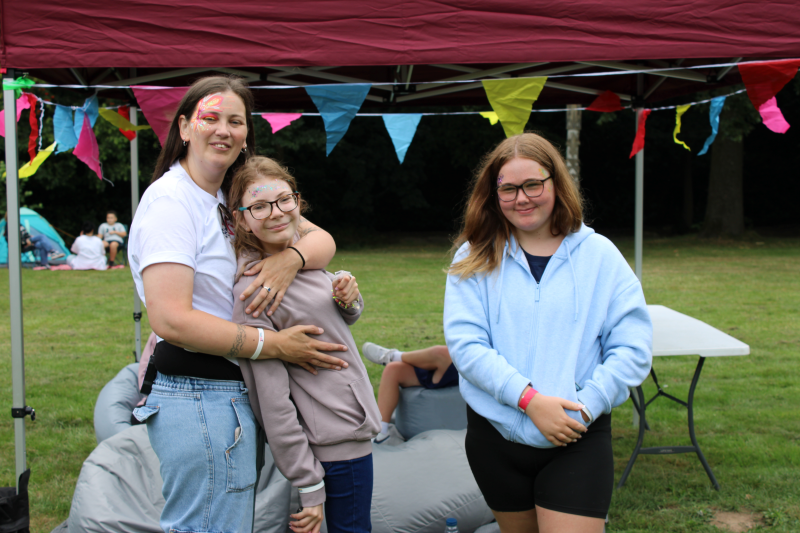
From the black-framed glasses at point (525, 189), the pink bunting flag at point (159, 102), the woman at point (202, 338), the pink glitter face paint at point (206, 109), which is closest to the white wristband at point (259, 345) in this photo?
the woman at point (202, 338)

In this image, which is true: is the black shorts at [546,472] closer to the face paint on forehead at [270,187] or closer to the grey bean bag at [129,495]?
the face paint on forehead at [270,187]

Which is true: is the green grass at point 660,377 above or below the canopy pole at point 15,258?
below

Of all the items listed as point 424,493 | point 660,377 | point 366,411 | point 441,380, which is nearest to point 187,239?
point 366,411

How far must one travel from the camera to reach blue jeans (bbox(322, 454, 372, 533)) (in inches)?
66.8

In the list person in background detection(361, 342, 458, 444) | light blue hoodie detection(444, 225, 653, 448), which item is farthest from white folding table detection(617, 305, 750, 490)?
light blue hoodie detection(444, 225, 653, 448)

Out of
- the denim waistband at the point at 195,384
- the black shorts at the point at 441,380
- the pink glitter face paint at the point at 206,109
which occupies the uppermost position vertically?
the pink glitter face paint at the point at 206,109

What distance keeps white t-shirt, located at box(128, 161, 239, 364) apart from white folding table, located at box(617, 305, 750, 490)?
7.63 ft

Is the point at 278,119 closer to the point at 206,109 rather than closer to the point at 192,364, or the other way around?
the point at 206,109

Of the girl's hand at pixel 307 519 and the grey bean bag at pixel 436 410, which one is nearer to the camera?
the girl's hand at pixel 307 519

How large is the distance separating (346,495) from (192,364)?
0.53m

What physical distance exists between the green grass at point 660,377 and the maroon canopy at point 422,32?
222 cm

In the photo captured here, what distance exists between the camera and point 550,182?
199cm

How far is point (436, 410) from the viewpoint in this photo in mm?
3771

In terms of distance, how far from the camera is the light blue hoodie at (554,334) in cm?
Answer: 184
